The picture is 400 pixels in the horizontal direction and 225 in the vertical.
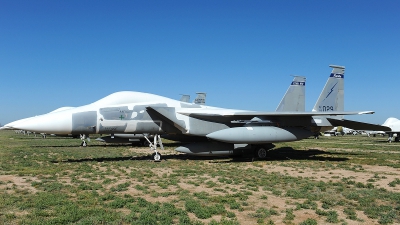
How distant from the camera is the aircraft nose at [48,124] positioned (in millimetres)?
11242

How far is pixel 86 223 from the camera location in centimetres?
507

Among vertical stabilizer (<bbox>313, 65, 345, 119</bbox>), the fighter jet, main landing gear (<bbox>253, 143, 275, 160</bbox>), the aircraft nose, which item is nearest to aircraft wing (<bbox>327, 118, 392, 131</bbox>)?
the fighter jet

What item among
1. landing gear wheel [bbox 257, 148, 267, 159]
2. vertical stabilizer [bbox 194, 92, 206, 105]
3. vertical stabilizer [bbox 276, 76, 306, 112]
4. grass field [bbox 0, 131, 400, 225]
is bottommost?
grass field [bbox 0, 131, 400, 225]

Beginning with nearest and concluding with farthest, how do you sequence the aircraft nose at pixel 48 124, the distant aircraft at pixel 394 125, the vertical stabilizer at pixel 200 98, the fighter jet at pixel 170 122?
the aircraft nose at pixel 48 124
the fighter jet at pixel 170 122
the distant aircraft at pixel 394 125
the vertical stabilizer at pixel 200 98

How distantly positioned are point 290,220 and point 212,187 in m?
3.14

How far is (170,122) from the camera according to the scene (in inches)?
554

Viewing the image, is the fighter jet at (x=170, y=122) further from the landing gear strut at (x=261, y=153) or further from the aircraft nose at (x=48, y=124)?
the landing gear strut at (x=261, y=153)

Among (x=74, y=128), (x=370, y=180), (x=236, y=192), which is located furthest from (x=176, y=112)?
(x=370, y=180)

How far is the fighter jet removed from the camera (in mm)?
12180

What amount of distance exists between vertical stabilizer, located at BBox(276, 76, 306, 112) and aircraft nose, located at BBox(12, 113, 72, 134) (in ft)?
40.7

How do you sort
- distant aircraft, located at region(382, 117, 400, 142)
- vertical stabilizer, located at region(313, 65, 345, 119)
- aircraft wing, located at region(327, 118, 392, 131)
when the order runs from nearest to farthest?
aircraft wing, located at region(327, 118, 392, 131)
vertical stabilizer, located at region(313, 65, 345, 119)
distant aircraft, located at region(382, 117, 400, 142)

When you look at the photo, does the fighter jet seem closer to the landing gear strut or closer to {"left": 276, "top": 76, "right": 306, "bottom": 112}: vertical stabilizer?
the landing gear strut

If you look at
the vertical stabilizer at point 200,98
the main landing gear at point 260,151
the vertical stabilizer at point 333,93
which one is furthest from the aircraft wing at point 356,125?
the vertical stabilizer at point 200,98

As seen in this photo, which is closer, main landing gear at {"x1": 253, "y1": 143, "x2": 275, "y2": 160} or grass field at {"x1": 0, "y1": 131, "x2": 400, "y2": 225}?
grass field at {"x1": 0, "y1": 131, "x2": 400, "y2": 225}
